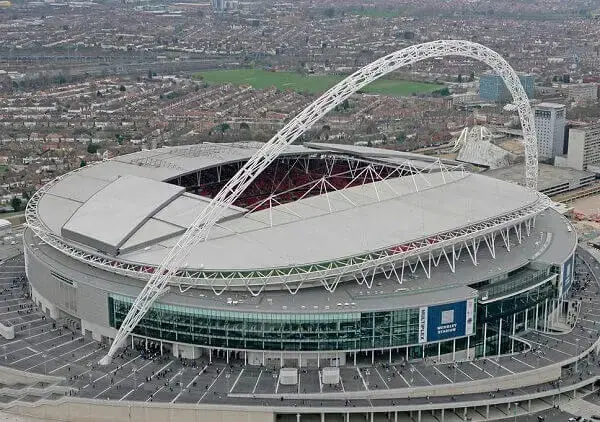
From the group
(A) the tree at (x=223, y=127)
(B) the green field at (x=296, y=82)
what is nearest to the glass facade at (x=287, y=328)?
(A) the tree at (x=223, y=127)

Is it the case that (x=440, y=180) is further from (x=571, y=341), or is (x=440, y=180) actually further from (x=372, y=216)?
(x=571, y=341)

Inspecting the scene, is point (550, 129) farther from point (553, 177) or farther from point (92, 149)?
point (92, 149)

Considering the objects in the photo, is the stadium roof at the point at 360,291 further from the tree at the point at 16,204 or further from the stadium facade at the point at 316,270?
the tree at the point at 16,204

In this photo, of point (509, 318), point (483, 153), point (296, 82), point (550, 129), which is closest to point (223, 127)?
point (483, 153)

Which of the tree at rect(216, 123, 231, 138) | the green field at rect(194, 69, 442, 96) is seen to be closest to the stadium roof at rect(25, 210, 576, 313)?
the tree at rect(216, 123, 231, 138)

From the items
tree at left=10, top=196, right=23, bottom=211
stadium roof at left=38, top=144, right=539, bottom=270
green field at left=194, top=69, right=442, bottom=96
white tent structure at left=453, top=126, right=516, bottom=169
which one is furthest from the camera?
green field at left=194, top=69, right=442, bottom=96

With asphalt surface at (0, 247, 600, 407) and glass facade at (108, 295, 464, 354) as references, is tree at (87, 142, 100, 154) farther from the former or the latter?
glass facade at (108, 295, 464, 354)

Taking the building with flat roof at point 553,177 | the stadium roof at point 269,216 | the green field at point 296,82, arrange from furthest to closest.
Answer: the green field at point 296,82
the building with flat roof at point 553,177
the stadium roof at point 269,216
